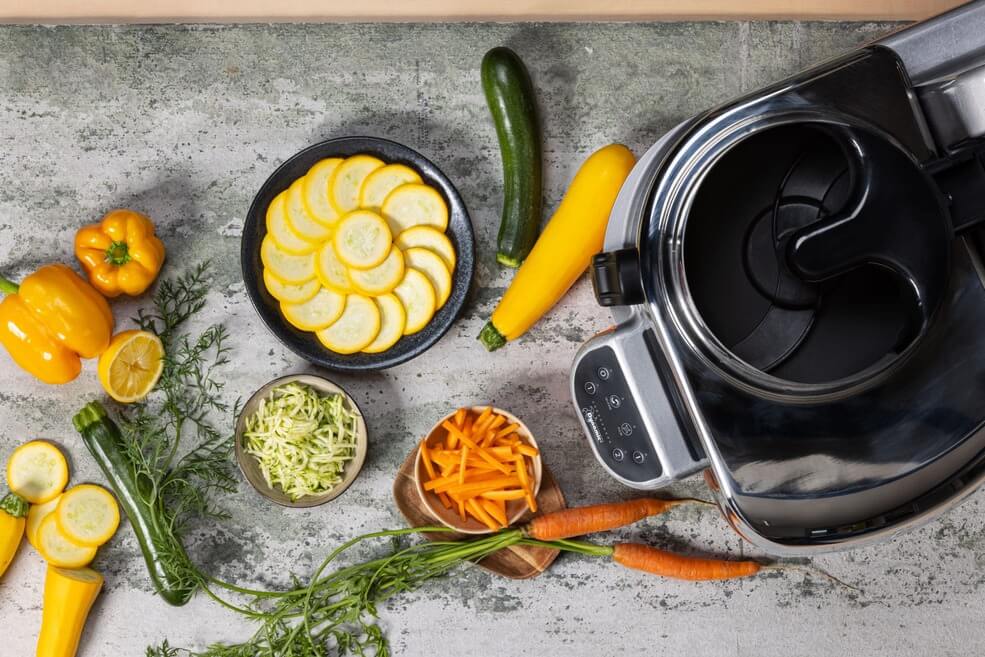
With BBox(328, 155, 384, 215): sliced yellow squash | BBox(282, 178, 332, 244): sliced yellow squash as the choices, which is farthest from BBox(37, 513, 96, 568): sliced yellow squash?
BBox(328, 155, 384, 215): sliced yellow squash

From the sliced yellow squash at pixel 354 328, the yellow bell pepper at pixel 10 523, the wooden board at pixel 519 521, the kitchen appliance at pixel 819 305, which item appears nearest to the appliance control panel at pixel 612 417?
the kitchen appliance at pixel 819 305

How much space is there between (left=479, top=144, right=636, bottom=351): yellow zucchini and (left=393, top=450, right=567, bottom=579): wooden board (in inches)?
16.5

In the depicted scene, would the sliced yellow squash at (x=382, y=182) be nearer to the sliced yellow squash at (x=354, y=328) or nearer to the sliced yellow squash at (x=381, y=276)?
the sliced yellow squash at (x=381, y=276)

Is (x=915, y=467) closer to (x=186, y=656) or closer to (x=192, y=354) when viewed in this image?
(x=192, y=354)

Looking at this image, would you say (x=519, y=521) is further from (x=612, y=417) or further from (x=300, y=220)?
(x=300, y=220)

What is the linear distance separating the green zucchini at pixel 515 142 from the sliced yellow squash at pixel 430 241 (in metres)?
0.15

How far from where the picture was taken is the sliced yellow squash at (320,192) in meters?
2.00

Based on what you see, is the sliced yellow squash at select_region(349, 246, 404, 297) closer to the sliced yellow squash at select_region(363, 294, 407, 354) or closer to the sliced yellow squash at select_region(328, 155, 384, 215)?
the sliced yellow squash at select_region(363, 294, 407, 354)

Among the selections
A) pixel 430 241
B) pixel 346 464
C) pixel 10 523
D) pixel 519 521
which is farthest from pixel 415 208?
pixel 10 523

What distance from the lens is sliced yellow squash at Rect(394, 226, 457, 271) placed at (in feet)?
6.61

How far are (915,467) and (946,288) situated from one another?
14.4 inches

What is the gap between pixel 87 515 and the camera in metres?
2.13

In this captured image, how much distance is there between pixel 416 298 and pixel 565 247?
1.35 ft

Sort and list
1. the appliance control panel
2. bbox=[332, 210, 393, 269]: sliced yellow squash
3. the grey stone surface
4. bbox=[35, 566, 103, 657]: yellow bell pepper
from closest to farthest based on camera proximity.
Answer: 1. the appliance control panel
2. bbox=[332, 210, 393, 269]: sliced yellow squash
3. bbox=[35, 566, 103, 657]: yellow bell pepper
4. the grey stone surface
